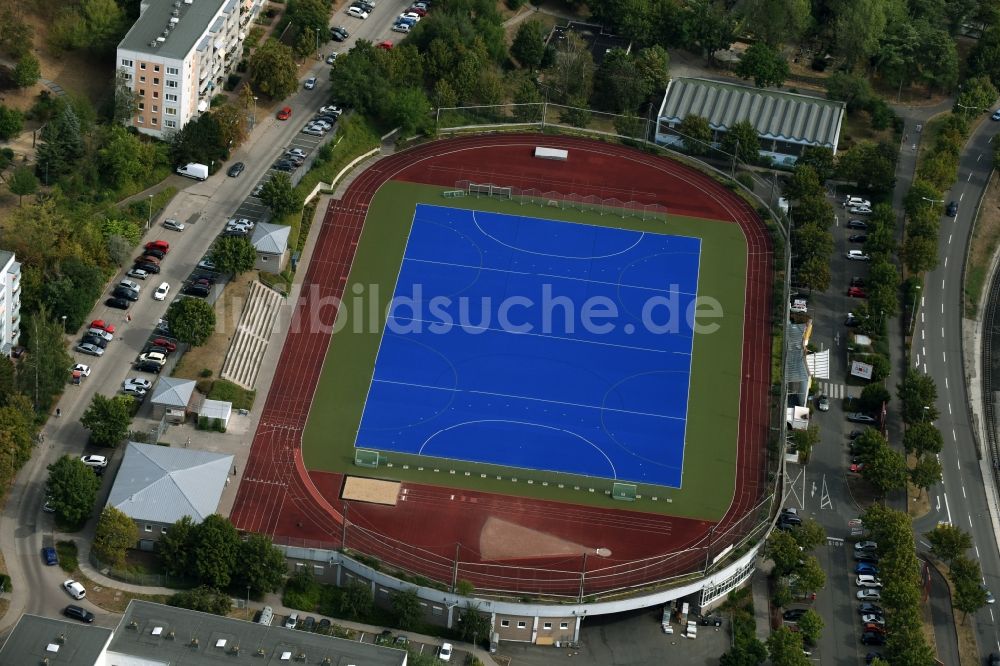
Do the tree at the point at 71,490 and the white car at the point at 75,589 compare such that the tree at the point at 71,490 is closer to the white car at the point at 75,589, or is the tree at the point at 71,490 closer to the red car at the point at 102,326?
the white car at the point at 75,589

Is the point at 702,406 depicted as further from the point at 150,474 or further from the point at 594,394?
the point at 150,474

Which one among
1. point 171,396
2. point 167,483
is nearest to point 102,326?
point 171,396

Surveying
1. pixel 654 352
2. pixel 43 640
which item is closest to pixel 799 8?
pixel 654 352

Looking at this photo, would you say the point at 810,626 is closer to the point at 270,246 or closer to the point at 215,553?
the point at 215,553

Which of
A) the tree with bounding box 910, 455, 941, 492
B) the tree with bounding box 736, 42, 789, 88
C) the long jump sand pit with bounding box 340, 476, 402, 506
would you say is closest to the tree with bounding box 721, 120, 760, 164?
the tree with bounding box 736, 42, 789, 88

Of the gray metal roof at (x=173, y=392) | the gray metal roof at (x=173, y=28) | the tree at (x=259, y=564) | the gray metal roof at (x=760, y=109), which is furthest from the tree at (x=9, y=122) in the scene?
the gray metal roof at (x=760, y=109)

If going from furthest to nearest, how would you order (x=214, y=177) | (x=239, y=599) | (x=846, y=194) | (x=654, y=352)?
(x=846, y=194)
(x=214, y=177)
(x=654, y=352)
(x=239, y=599)
